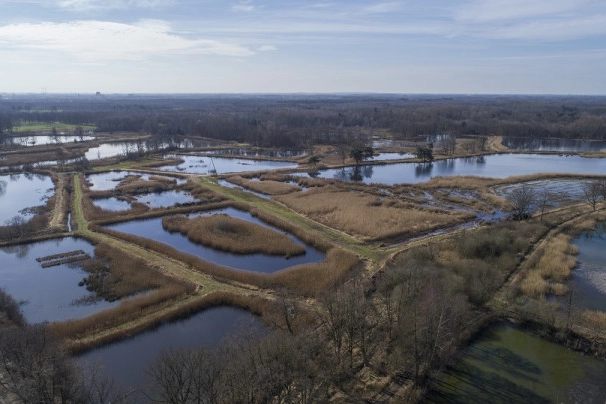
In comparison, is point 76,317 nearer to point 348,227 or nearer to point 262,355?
point 262,355

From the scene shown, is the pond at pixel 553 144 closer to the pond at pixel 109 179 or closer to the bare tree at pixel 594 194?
the bare tree at pixel 594 194

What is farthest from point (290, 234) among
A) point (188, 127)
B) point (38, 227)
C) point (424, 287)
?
point (188, 127)

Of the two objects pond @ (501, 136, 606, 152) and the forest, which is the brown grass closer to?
the forest

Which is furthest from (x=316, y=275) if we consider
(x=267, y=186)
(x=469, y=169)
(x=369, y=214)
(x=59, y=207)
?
(x=469, y=169)

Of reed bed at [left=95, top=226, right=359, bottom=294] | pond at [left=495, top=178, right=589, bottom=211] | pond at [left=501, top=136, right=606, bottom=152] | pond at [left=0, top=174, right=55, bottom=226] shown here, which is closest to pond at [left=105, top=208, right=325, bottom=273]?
reed bed at [left=95, top=226, right=359, bottom=294]

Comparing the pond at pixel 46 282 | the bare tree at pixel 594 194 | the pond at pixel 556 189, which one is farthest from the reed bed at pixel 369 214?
the pond at pixel 46 282

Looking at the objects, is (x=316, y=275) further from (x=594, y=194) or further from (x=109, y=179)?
(x=109, y=179)
